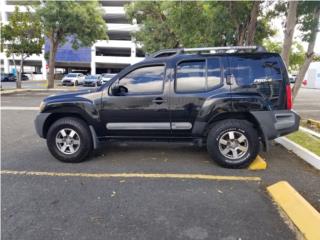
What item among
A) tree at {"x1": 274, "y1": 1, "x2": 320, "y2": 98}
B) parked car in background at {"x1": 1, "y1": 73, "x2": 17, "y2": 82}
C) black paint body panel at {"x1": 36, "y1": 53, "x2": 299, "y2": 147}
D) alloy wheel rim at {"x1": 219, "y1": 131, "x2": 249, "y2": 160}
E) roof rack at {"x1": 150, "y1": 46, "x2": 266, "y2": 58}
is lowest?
parked car in background at {"x1": 1, "y1": 73, "x2": 17, "y2": 82}

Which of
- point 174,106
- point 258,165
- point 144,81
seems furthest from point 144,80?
point 258,165

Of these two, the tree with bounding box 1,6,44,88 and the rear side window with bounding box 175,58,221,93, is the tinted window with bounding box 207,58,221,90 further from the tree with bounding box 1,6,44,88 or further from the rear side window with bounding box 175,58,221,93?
the tree with bounding box 1,6,44,88

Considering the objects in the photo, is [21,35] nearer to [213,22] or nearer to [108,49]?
[213,22]

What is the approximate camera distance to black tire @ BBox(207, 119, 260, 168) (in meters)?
5.41

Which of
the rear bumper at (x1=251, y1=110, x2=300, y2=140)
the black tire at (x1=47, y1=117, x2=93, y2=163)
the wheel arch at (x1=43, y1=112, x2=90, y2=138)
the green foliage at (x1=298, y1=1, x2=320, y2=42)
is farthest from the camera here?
the green foliage at (x1=298, y1=1, x2=320, y2=42)

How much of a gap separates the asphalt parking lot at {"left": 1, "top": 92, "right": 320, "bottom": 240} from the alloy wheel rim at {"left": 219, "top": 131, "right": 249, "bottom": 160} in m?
0.28

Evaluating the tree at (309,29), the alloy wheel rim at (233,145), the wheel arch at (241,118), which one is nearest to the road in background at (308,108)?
the tree at (309,29)

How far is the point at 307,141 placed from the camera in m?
6.85

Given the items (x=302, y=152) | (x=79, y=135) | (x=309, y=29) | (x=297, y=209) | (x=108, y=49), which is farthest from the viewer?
(x=108, y=49)

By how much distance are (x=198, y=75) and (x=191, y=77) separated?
0.12 m

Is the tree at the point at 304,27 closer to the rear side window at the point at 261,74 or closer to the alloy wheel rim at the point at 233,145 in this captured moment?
the rear side window at the point at 261,74

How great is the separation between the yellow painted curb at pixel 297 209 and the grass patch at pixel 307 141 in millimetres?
1911

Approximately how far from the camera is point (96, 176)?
507 cm

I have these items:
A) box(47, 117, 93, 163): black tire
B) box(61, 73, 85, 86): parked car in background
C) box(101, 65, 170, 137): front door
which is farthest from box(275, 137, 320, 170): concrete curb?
box(61, 73, 85, 86): parked car in background
